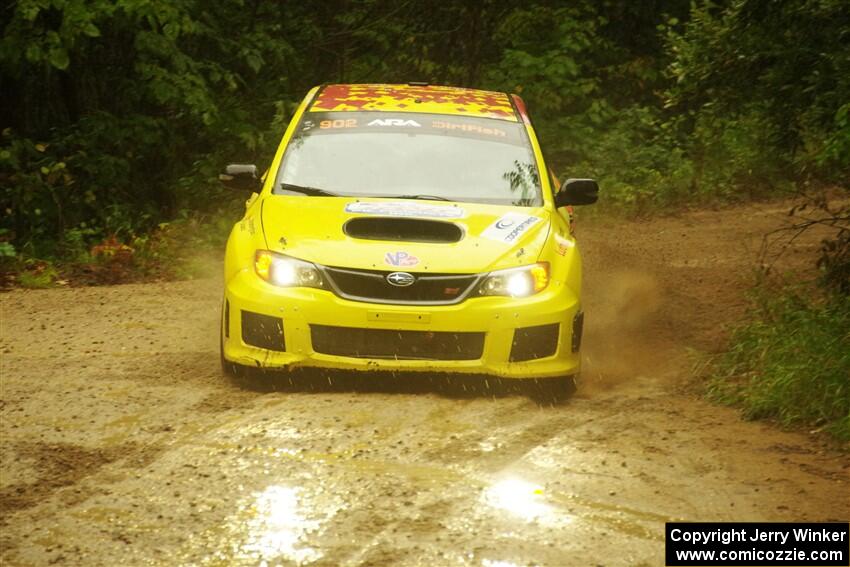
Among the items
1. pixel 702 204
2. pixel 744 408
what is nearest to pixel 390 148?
pixel 744 408

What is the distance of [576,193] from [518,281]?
1.25 metres

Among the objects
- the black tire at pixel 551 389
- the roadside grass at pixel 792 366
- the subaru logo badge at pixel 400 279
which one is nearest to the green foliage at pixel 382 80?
the roadside grass at pixel 792 366

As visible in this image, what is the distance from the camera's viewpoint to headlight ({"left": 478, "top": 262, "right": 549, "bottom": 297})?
24.5ft

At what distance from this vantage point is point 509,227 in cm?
788

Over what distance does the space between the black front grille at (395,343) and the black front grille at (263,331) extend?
0.19 m

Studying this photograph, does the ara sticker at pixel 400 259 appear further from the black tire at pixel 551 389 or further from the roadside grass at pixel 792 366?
the roadside grass at pixel 792 366

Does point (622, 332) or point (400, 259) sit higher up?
point (400, 259)

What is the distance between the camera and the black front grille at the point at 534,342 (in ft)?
24.5

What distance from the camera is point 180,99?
1387cm

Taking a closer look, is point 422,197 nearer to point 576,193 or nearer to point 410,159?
point 410,159

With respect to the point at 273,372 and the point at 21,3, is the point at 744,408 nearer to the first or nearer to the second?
the point at 273,372

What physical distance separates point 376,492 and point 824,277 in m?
4.14

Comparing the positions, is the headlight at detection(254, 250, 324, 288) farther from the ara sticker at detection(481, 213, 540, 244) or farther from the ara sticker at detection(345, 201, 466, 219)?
the ara sticker at detection(481, 213, 540, 244)

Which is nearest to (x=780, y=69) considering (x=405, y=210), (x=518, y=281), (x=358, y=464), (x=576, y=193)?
(x=576, y=193)
